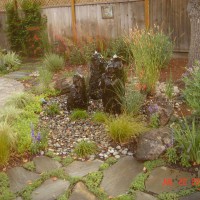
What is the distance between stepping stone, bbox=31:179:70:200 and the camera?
11.0 ft

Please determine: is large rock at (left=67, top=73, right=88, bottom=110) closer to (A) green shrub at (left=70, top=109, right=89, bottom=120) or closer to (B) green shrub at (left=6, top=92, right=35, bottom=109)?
(A) green shrub at (left=70, top=109, right=89, bottom=120)

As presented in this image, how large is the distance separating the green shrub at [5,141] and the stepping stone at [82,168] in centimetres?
72

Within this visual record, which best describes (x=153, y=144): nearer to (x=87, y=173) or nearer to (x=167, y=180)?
(x=167, y=180)

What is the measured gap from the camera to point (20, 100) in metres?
5.66

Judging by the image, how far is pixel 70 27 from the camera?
10.1 meters

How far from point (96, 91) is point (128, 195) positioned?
2.70m

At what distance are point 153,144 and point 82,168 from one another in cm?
85

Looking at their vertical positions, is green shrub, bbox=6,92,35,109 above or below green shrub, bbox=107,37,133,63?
below

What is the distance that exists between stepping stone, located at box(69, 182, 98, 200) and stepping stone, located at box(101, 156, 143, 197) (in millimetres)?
188

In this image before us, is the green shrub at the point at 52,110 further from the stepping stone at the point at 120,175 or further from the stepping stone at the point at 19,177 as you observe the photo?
the stepping stone at the point at 120,175

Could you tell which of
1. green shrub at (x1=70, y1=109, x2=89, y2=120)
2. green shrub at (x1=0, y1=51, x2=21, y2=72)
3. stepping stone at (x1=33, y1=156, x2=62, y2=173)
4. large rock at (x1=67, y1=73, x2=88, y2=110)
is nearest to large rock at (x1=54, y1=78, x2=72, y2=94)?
large rock at (x1=67, y1=73, x2=88, y2=110)

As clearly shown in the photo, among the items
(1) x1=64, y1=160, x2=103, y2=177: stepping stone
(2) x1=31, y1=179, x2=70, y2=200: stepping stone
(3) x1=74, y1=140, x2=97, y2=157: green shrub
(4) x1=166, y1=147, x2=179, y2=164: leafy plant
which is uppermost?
(4) x1=166, y1=147, x2=179, y2=164: leafy plant

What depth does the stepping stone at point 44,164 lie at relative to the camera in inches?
153

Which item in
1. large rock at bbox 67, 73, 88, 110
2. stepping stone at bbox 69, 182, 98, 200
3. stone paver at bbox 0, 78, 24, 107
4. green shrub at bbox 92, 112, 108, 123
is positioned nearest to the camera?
stepping stone at bbox 69, 182, 98, 200
